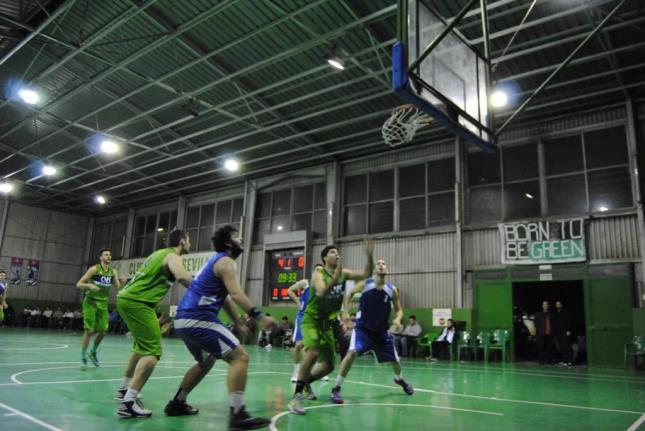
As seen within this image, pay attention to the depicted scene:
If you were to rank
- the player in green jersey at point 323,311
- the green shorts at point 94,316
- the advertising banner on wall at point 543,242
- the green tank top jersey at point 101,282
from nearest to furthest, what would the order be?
the player in green jersey at point 323,311, the green tank top jersey at point 101,282, the green shorts at point 94,316, the advertising banner on wall at point 543,242

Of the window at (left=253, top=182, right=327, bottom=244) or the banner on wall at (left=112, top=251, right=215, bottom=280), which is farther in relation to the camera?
the banner on wall at (left=112, top=251, right=215, bottom=280)

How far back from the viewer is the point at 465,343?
1858cm

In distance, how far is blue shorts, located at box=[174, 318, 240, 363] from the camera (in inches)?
185

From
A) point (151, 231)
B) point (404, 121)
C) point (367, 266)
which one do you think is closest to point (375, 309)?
point (367, 266)

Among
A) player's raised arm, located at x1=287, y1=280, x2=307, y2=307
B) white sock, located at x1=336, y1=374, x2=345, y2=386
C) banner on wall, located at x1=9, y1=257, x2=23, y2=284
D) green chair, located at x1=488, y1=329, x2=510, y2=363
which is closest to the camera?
white sock, located at x1=336, y1=374, x2=345, y2=386

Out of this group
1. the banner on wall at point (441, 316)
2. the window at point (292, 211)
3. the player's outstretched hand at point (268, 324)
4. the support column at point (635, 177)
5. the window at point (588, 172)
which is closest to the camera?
the player's outstretched hand at point (268, 324)

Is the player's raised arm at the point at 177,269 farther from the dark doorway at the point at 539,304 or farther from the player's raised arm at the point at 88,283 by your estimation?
the dark doorway at the point at 539,304

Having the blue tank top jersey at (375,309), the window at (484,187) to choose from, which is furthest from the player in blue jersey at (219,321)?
the window at (484,187)

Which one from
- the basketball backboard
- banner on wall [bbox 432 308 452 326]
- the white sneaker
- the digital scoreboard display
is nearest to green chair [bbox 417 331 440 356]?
banner on wall [bbox 432 308 452 326]

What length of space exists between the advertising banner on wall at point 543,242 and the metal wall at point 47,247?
31.9 m

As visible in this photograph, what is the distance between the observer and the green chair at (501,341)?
711 inches

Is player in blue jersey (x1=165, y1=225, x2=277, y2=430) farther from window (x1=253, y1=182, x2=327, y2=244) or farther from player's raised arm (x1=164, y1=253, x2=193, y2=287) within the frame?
window (x1=253, y1=182, x2=327, y2=244)

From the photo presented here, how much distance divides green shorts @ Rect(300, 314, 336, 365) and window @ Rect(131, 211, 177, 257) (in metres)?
28.0

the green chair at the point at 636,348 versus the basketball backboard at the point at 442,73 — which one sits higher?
the basketball backboard at the point at 442,73
